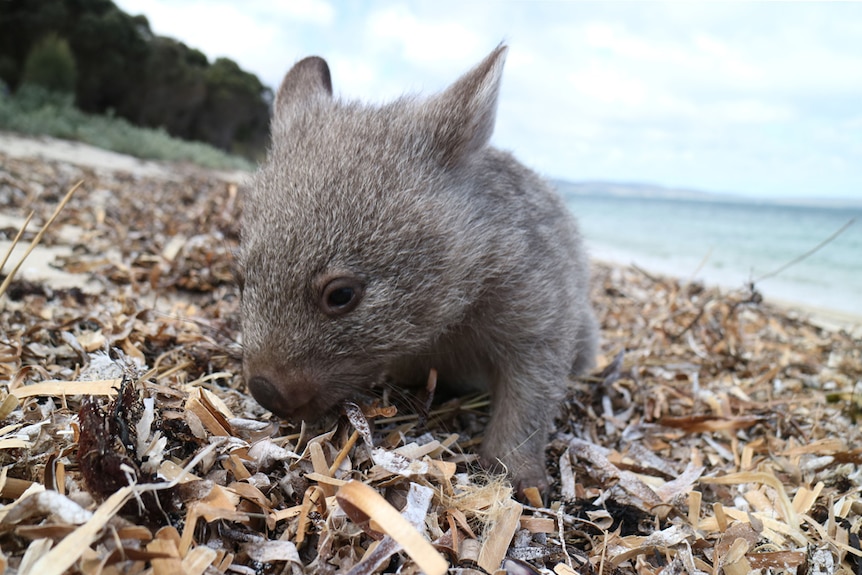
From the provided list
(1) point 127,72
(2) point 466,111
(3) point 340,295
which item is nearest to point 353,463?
(3) point 340,295

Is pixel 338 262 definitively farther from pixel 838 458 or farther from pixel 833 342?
pixel 833 342

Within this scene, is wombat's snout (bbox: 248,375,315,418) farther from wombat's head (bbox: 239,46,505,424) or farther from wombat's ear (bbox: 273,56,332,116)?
wombat's ear (bbox: 273,56,332,116)

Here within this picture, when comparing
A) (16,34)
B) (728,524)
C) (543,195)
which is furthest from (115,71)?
(728,524)

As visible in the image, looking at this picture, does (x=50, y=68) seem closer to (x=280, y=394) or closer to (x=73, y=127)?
(x=73, y=127)

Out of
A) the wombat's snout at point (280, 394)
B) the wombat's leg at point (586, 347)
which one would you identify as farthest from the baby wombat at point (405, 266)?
the wombat's leg at point (586, 347)

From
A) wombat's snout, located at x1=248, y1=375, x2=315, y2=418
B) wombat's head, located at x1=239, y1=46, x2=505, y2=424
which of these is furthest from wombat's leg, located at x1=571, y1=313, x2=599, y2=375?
wombat's snout, located at x1=248, y1=375, x2=315, y2=418

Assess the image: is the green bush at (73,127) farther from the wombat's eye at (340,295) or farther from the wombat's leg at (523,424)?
the wombat's leg at (523,424)

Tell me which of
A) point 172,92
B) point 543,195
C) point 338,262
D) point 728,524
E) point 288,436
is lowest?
point 728,524

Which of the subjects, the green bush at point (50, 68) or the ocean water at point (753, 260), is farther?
the green bush at point (50, 68)
